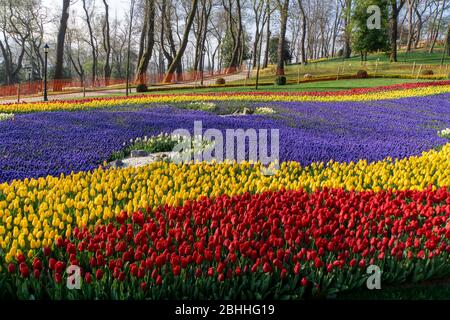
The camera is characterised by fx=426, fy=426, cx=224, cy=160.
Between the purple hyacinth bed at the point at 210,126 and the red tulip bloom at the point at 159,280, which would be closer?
the red tulip bloom at the point at 159,280

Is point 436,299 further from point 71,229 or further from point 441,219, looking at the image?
point 71,229

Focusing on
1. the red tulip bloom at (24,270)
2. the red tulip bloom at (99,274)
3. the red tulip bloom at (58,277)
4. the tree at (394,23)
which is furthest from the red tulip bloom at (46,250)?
the tree at (394,23)

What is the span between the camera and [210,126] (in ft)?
35.0

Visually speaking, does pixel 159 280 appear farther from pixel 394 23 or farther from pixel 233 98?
pixel 394 23

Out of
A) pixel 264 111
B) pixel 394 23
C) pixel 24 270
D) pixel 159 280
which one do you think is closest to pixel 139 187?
pixel 24 270

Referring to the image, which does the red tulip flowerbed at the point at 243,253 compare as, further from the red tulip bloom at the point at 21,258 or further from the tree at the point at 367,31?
the tree at the point at 367,31

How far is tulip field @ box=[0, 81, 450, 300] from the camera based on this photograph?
11.6 ft

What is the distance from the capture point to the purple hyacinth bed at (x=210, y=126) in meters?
7.57

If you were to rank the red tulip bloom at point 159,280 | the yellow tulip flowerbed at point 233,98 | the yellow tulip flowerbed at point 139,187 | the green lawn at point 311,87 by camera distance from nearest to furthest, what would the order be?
the red tulip bloom at point 159,280, the yellow tulip flowerbed at point 139,187, the yellow tulip flowerbed at point 233,98, the green lawn at point 311,87

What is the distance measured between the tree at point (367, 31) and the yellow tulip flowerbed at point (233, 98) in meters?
21.6

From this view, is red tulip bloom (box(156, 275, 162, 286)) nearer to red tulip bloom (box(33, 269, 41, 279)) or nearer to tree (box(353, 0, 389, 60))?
red tulip bloom (box(33, 269, 41, 279))

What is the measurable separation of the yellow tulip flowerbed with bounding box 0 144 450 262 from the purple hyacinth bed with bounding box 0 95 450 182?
78cm

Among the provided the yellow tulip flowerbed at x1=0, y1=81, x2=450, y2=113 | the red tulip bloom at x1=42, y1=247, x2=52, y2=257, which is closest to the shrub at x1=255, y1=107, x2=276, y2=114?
the yellow tulip flowerbed at x1=0, y1=81, x2=450, y2=113
